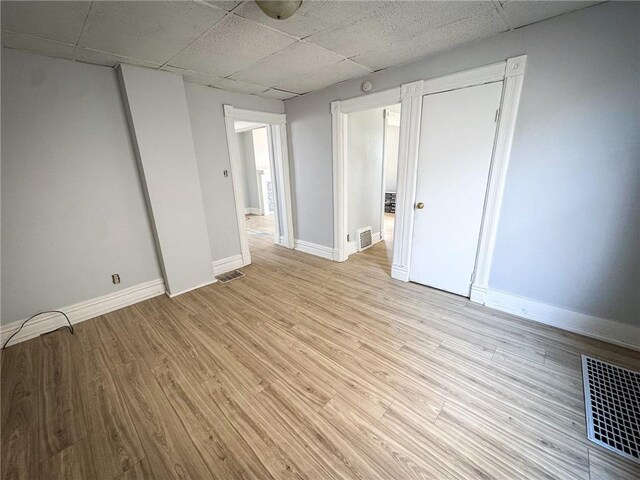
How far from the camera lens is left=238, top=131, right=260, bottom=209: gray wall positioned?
6.97 metres

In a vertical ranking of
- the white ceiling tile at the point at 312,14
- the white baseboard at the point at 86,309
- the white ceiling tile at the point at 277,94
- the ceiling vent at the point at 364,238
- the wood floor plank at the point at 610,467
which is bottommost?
the wood floor plank at the point at 610,467

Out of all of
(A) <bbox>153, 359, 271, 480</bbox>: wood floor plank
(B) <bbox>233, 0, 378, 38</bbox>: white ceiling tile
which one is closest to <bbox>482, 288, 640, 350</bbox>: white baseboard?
(A) <bbox>153, 359, 271, 480</bbox>: wood floor plank

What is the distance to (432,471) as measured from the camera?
1198 millimetres

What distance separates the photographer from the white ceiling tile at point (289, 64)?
2207mm

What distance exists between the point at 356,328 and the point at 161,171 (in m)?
2.60

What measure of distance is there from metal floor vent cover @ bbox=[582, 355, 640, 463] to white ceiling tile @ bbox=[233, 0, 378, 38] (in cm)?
282

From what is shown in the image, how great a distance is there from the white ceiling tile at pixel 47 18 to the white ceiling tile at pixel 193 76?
783 mm

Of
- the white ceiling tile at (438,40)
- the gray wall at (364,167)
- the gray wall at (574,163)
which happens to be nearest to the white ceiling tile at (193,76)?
the white ceiling tile at (438,40)

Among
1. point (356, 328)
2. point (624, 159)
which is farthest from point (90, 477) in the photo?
point (624, 159)

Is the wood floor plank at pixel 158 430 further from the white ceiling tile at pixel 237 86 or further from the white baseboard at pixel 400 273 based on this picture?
the white ceiling tile at pixel 237 86

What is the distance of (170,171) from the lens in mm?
2742

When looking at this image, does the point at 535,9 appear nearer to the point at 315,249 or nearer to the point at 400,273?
the point at 400,273

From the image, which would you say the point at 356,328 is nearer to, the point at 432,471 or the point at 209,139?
the point at 432,471

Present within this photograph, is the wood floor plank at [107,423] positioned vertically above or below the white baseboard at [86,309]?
below
